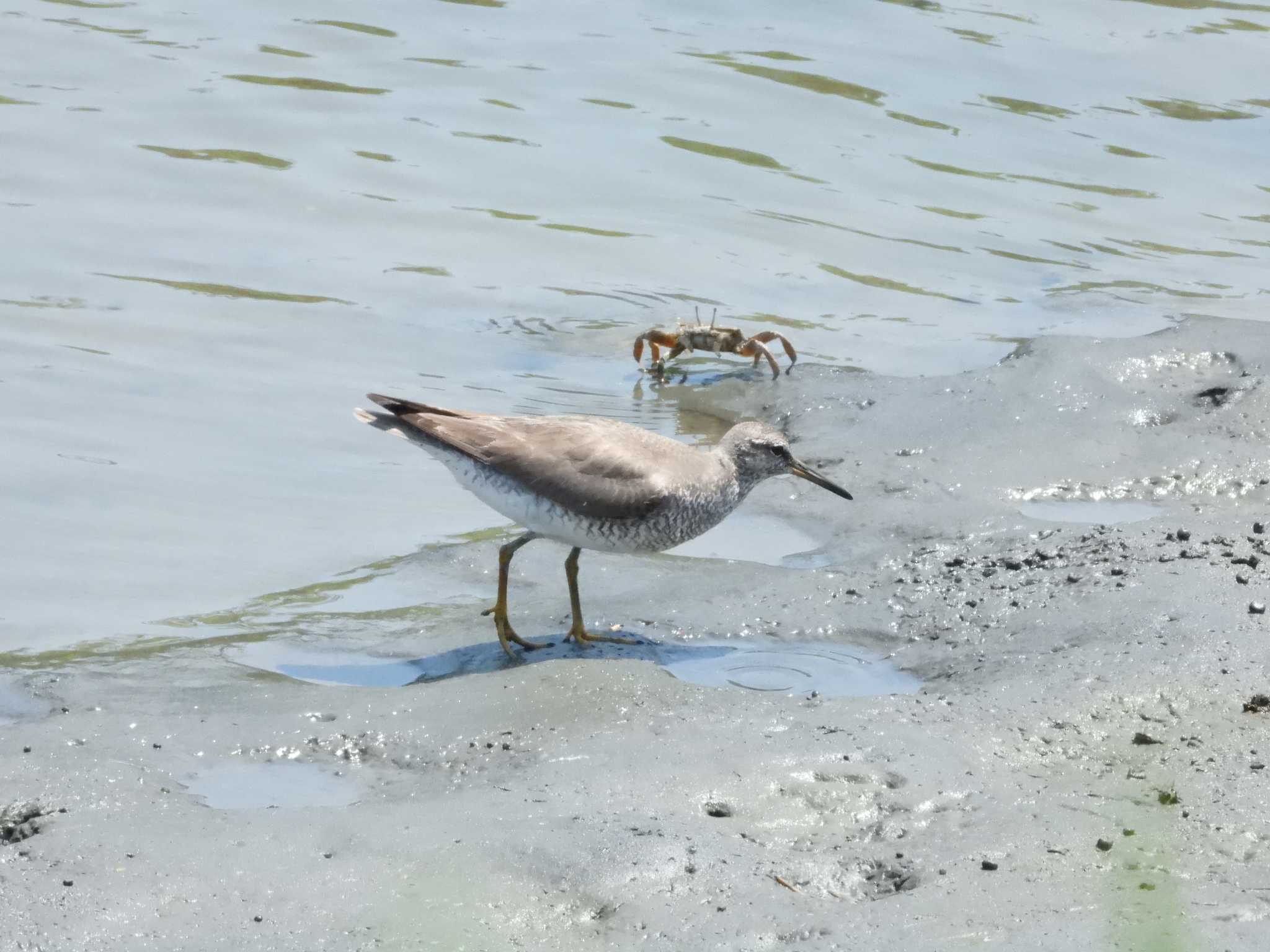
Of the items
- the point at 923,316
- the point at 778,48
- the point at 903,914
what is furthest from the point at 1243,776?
the point at 778,48

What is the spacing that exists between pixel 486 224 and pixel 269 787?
24.9 feet

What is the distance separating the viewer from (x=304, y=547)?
777 centimetres

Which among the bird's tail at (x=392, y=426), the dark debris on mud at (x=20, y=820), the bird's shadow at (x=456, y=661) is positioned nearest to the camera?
the dark debris on mud at (x=20, y=820)

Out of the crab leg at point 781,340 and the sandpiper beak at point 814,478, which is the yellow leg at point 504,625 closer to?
the sandpiper beak at point 814,478

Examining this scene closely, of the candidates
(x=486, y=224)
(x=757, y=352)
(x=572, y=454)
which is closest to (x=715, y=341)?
(x=757, y=352)

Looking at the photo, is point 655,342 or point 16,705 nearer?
point 16,705

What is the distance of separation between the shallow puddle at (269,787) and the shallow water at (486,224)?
169cm

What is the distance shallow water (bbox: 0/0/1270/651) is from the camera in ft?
27.6

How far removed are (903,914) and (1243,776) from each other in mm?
1414

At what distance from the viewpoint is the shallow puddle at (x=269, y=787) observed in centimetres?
514

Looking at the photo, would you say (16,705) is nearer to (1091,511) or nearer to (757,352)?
(1091,511)

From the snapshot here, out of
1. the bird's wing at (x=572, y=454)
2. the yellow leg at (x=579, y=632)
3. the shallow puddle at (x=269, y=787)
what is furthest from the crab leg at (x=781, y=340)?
the shallow puddle at (x=269, y=787)

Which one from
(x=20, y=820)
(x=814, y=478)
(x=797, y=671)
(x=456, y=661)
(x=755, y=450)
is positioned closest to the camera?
(x=20, y=820)

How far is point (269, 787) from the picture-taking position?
526 centimetres
